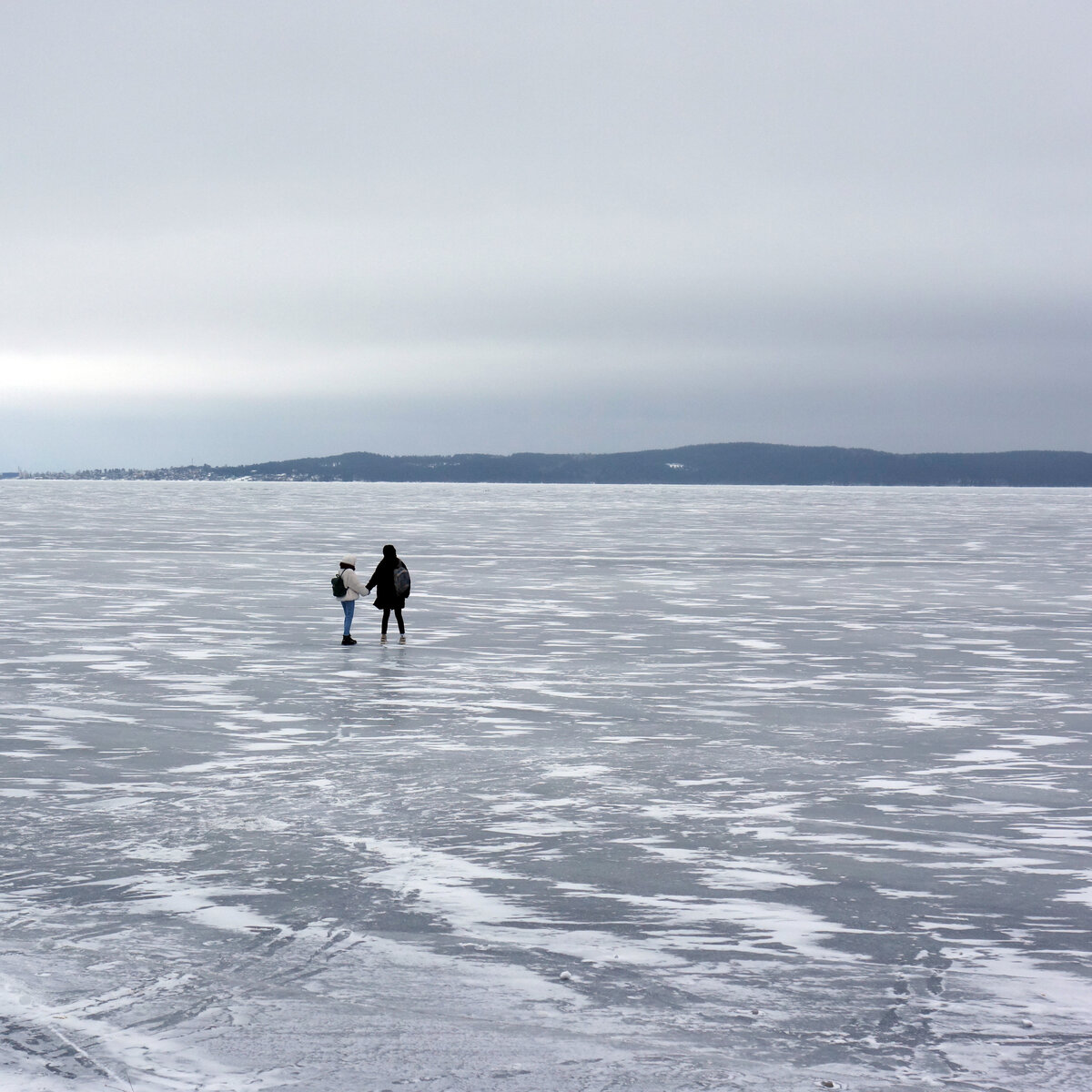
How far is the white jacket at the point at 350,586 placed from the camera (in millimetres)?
17812

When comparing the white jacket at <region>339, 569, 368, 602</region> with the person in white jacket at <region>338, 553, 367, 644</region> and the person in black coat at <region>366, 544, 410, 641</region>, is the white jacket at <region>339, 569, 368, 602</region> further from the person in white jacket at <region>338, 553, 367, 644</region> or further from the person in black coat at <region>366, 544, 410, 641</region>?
the person in black coat at <region>366, 544, 410, 641</region>

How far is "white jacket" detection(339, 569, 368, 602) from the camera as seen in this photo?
701 inches

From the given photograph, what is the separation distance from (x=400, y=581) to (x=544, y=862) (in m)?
10.8

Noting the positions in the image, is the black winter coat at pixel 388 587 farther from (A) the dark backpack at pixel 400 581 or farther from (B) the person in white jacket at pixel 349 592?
(B) the person in white jacket at pixel 349 592

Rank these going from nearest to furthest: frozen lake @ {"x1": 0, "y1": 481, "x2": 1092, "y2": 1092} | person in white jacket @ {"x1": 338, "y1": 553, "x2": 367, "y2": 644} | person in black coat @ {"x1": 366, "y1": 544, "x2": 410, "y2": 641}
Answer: frozen lake @ {"x1": 0, "y1": 481, "x2": 1092, "y2": 1092}, person in white jacket @ {"x1": 338, "y1": 553, "x2": 367, "y2": 644}, person in black coat @ {"x1": 366, "y1": 544, "x2": 410, "y2": 641}

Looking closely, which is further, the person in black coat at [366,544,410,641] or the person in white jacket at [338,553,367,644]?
the person in black coat at [366,544,410,641]

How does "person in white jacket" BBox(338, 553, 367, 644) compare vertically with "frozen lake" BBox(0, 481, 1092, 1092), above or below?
above

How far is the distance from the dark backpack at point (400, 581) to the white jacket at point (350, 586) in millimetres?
404

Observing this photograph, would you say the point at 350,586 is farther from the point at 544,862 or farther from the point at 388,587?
the point at 544,862

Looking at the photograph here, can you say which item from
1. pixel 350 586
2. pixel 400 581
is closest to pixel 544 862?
pixel 350 586

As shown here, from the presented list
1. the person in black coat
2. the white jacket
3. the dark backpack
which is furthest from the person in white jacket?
the dark backpack

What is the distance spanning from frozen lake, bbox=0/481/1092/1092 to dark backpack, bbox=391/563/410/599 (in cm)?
69

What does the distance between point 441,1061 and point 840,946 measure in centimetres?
208

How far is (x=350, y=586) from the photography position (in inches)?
704
